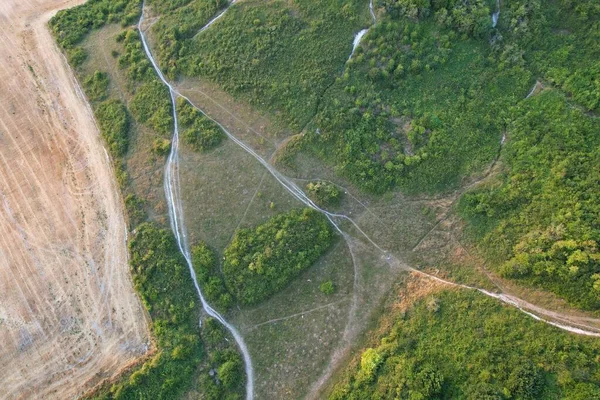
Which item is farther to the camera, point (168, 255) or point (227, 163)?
point (227, 163)

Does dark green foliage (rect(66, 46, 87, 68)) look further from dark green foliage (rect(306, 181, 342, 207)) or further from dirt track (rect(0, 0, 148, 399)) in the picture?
dark green foliage (rect(306, 181, 342, 207))

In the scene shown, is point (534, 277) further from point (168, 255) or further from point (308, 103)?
point (168, 255)

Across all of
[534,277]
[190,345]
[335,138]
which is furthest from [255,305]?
[534,277]

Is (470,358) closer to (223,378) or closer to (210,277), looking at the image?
(223,378)

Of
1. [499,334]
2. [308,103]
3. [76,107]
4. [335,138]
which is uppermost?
[76,107]

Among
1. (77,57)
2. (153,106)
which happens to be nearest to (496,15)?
(153,106)

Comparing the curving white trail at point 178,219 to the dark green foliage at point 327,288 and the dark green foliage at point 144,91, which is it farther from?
the dark green foliage at point 327,288
